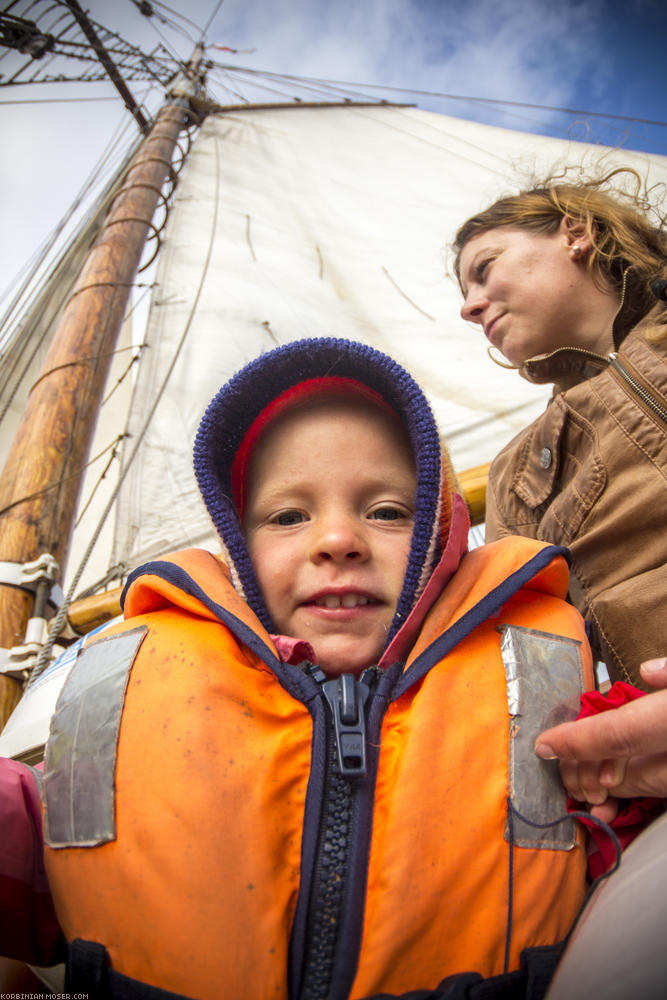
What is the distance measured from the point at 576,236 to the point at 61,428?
4.96 ft

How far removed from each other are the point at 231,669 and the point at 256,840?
0.59 feet

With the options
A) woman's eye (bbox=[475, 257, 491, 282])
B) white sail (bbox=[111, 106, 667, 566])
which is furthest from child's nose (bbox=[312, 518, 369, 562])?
white sail (bbox=[111, 106, 667, 566])

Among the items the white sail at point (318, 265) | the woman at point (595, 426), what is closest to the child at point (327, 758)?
the woman at point (595, 426)

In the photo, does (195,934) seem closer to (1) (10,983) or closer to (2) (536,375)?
(1) (10,983)

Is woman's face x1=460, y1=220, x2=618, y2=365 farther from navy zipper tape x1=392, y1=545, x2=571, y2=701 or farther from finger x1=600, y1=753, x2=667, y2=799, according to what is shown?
finger x1=600, y1=753, x2=667, y2=799

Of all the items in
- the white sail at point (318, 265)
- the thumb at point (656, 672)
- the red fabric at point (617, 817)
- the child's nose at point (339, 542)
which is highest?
the white sail at point (318, 265)

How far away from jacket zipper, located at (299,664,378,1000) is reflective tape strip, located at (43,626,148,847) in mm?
213

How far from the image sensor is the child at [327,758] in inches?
21.0

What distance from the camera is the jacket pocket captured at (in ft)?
3.18

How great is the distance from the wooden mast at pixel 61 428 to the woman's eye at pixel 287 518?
0.90 m

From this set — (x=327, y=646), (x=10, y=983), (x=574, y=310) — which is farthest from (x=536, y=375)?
(x=10, y=983)

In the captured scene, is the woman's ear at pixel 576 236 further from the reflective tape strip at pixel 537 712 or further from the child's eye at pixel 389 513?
the reflective tape strip at pixel 537 712

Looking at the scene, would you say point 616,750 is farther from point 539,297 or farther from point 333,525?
point 539,297

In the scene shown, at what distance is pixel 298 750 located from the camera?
2.10 feet
